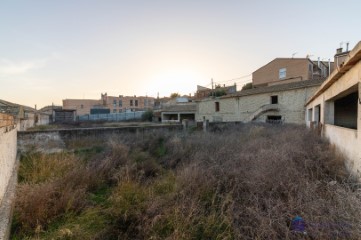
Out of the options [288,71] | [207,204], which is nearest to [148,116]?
[288,71]

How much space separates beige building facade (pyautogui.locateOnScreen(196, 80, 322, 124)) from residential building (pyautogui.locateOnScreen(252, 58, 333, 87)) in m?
5.61

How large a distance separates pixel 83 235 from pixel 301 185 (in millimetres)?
3765

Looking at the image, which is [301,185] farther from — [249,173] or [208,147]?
[208,147]

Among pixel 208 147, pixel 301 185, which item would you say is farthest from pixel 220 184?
pixel 208 147

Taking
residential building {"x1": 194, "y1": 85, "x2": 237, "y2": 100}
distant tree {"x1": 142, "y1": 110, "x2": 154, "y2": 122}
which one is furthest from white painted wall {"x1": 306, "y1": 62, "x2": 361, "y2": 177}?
residential building {"x1": 194, "y1": 85, "x2": 237, "y2": 100}

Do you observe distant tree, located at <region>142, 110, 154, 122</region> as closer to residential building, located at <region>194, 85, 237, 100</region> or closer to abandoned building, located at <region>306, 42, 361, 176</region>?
residential building, located at <region>194, 85, 237, 100</region>

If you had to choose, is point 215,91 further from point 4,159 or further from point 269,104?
point 4,159

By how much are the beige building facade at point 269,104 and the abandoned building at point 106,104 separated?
101ft

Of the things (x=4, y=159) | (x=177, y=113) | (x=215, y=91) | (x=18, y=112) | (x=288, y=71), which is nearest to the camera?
(x=4, y=159)

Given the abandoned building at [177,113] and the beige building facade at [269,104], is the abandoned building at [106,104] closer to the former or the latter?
the abandoned building at [177,113]

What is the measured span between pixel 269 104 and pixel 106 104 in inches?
1625

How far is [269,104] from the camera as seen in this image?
19.2m

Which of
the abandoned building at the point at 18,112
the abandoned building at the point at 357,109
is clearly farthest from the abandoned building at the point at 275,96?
the abandoned building at the point at 18,112

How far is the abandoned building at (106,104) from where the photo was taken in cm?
4588
